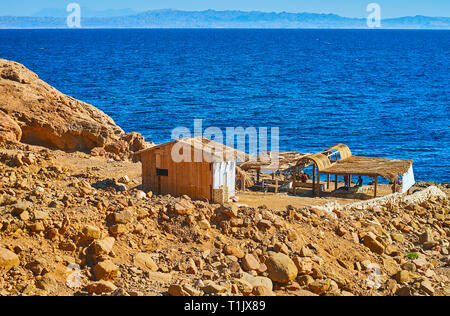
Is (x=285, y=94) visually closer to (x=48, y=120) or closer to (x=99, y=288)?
(x=48, y=120)

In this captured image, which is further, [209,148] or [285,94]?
[285,94]

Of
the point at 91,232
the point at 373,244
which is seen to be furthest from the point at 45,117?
the point at 373,244

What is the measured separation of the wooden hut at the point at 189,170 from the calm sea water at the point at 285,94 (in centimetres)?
2200

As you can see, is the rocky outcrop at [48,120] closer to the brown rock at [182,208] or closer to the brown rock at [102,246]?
the brown rock at [182,208]

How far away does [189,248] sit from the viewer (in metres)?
19.6

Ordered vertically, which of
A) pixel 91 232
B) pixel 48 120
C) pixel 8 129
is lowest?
pixel 91 232

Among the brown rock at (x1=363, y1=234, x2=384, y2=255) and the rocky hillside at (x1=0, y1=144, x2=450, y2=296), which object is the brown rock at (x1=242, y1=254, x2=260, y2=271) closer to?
the rocky hillside at (x1=0, y1=144, x2=450, y2=296)

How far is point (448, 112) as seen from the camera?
73125 millimetres

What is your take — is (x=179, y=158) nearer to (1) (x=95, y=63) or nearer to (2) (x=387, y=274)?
(2) (x=387, y=274)

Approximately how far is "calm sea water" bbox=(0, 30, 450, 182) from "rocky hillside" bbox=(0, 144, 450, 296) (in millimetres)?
23173

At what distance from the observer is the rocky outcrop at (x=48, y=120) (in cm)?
3177

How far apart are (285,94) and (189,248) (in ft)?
223

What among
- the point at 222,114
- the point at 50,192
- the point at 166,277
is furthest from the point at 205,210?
the point at 222,114

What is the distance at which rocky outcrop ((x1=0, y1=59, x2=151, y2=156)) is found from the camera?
31.8 m
